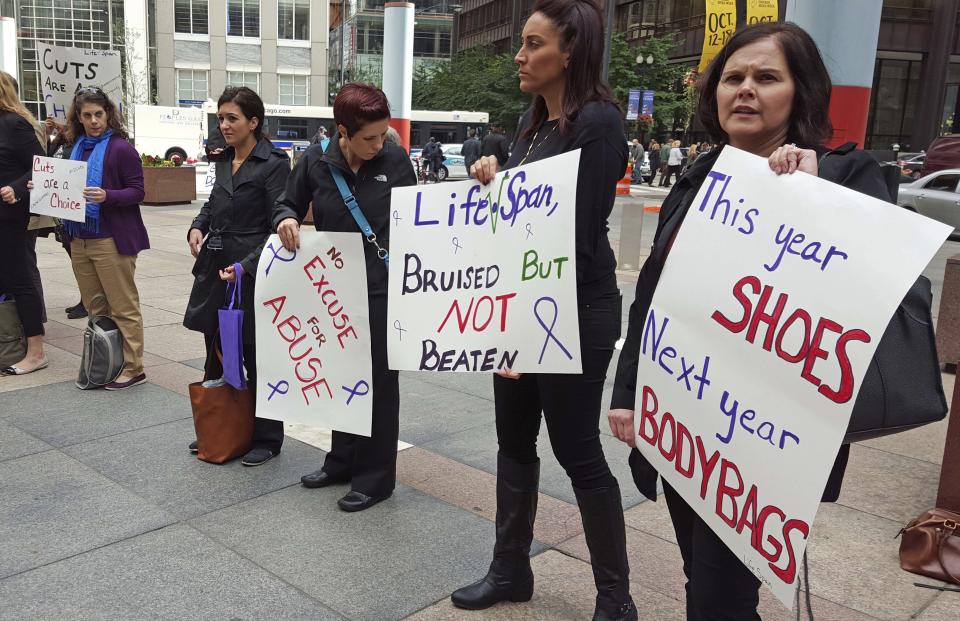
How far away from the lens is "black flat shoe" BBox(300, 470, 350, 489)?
13.2 ft

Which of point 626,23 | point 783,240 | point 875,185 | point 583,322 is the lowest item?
point 583,322

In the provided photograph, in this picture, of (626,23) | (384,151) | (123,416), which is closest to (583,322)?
(384,151)

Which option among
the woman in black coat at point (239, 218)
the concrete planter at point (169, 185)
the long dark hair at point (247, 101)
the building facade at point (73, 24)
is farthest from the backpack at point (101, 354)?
the building facade at point (73, 24)

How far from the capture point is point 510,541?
2.95 metres

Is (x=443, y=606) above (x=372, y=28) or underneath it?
underneath

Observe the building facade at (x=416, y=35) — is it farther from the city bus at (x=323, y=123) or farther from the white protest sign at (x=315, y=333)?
the white protest sign at (x=315, y=333)

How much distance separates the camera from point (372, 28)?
2847 inches

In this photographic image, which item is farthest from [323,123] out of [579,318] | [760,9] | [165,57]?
[579,318]

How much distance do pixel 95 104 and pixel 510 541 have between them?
13.5 ft

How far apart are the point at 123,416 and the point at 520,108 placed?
40651 mm

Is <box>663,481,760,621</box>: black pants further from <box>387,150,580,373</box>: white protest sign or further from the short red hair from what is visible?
the short red hair

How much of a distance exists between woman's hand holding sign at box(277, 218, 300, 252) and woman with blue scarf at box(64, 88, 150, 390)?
2230 mm

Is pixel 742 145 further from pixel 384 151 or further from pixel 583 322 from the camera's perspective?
pixel 384 151

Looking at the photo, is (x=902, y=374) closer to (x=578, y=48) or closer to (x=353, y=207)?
(x=578, y=48)
